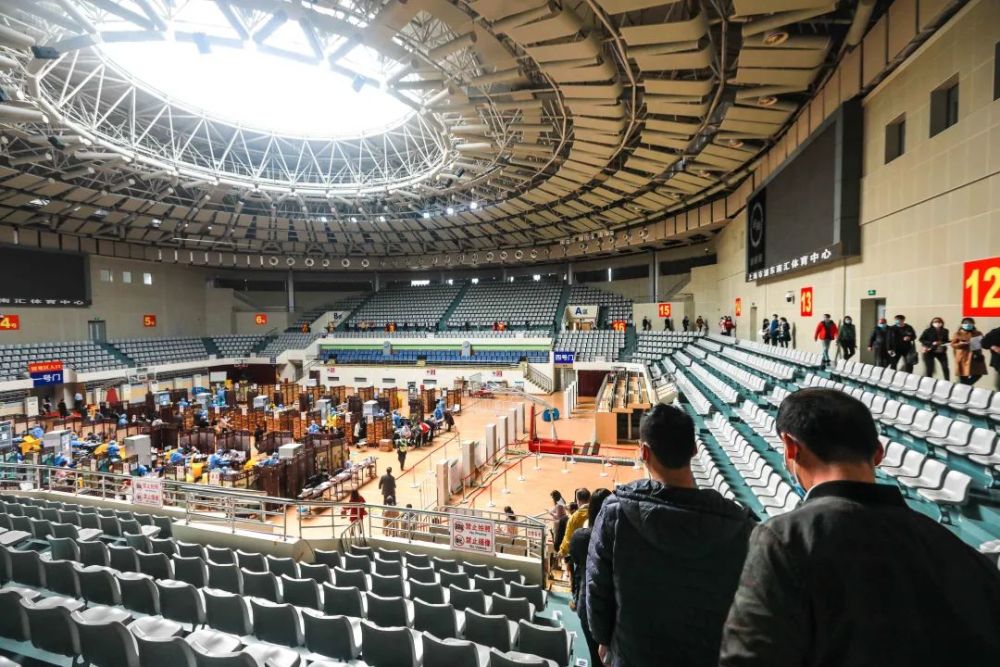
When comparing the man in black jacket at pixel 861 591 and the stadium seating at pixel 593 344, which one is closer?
the man in black jacket at pixel 861 591

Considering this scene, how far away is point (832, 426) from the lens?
4.00ft

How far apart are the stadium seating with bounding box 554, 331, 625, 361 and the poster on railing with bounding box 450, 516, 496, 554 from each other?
844 inches

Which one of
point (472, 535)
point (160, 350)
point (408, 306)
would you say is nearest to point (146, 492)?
point (472, 535)

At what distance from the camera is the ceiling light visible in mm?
8805

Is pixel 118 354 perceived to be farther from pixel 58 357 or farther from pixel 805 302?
pixel 805 302

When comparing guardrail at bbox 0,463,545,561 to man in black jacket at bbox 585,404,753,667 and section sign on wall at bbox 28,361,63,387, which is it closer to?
man in black jacket at bbox 585,404,753,667

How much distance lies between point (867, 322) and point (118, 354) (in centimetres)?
3664

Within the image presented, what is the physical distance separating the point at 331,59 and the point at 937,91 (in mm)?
12810

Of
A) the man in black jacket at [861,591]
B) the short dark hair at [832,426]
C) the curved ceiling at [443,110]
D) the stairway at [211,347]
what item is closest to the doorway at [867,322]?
the curved ceiling at [443,110]

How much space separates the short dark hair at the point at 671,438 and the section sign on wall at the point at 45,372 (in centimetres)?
3082

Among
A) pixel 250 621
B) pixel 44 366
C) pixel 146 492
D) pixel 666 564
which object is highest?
pixel 666 564

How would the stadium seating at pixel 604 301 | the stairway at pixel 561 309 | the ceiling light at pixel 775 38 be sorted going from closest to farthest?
the ceiling light at pixel 775 38 → the stairway at pixel 561 309 → the stadium seating at pixel 604 301

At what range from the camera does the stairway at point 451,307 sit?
1443 inches

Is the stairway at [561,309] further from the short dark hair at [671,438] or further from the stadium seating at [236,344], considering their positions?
the short dark hair at [671,438]
